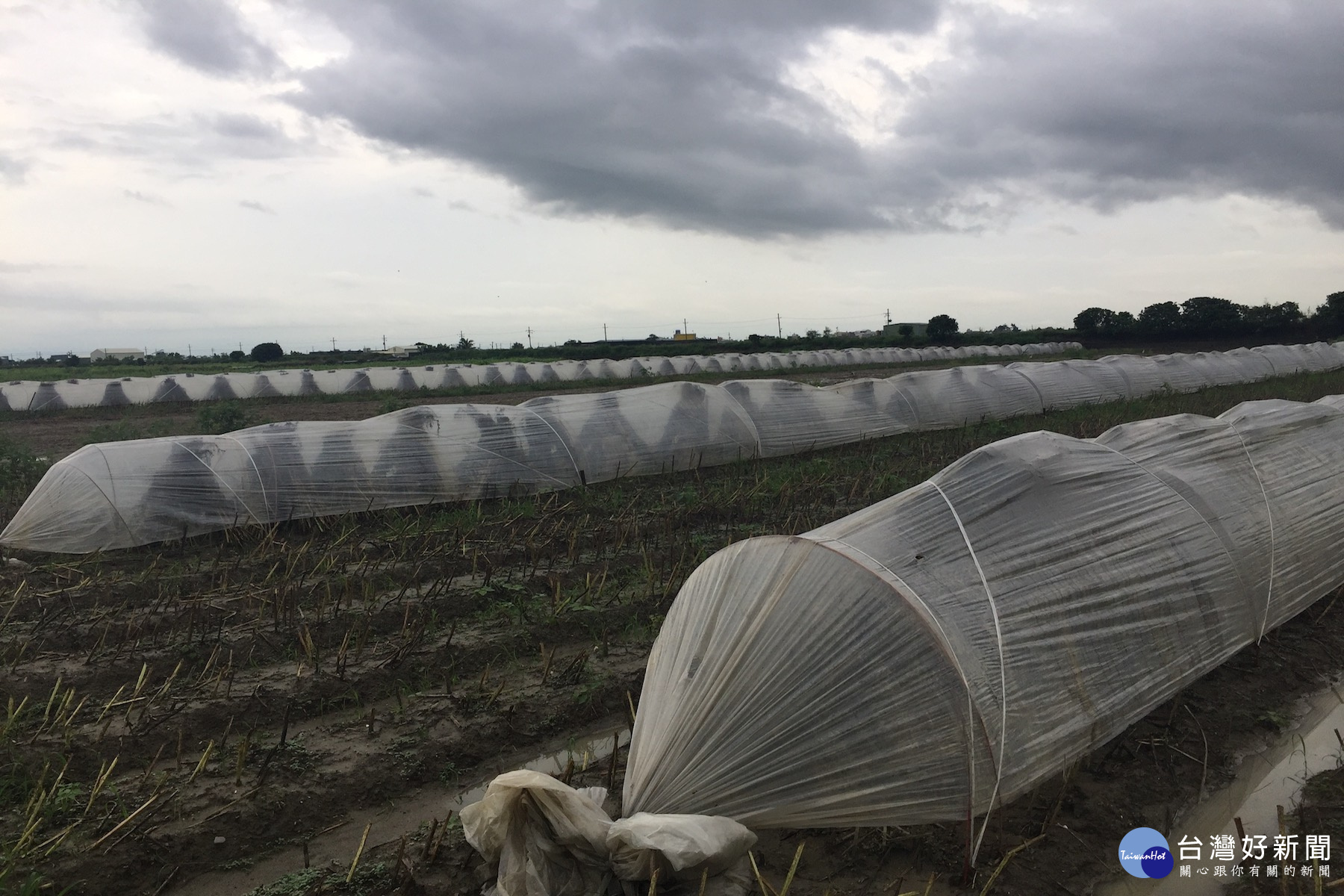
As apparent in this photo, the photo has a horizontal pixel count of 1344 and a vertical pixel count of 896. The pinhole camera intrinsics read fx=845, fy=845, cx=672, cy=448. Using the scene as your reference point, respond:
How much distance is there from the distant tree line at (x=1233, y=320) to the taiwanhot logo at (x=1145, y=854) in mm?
43549

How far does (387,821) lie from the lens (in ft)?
13.3

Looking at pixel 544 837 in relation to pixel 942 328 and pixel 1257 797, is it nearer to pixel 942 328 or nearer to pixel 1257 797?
pixel 1257 797

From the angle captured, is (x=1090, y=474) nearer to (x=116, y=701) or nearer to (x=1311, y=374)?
(x=116, y=701)

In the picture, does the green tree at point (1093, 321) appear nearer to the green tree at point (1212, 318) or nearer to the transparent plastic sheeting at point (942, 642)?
the green tree at point (1212, 318)

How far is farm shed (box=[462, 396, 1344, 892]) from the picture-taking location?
3.33 meters

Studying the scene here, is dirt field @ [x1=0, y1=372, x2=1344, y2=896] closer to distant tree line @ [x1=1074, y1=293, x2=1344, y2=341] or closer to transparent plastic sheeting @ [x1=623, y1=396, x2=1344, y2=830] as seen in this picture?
transparent plastic sheeting @ [x1=623, y1=396, x2=1344, y2=830]

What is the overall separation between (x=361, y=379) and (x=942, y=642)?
26136 mm

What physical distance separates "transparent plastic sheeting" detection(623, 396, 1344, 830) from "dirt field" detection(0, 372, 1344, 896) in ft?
0.98

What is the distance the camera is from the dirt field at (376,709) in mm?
3607

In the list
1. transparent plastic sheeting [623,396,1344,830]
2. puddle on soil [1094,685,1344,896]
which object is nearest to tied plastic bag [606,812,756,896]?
transparent plastic sheeting [623,396,1344,830]

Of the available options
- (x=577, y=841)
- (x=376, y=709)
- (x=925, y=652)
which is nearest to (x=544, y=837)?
(x=577, y=841)

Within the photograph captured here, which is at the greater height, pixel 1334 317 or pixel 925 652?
pixel 1334 317

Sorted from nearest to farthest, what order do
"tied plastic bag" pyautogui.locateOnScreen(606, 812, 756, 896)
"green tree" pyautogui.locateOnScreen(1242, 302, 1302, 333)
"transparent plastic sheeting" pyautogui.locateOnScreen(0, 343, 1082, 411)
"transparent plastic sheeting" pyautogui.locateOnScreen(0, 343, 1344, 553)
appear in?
"tied plastic bag" pyautogui.locateOnScreen(606, 812, 756, 896) < "transparent plastic sheeting" pyautogui.locateOnScreen(0, 343, 1344, 553) < "transparent plastic sheeting" pyautogui.locateOnScreen(0, 343, 1082, 411) < "green tree" pyautogui.locateOnScreen(1242, 302, 1302, 333)

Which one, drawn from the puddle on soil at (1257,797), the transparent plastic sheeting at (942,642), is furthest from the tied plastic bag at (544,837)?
the puddle on soil at (1257,797)
